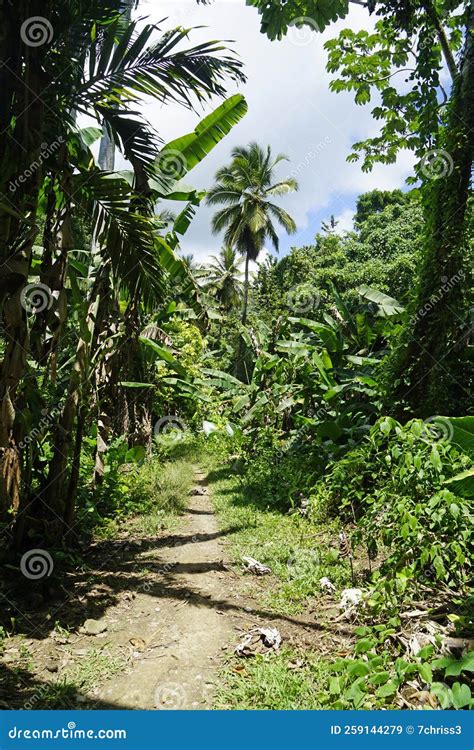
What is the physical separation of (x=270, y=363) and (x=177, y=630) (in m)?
6.13

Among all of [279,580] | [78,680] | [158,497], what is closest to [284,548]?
[279,580]

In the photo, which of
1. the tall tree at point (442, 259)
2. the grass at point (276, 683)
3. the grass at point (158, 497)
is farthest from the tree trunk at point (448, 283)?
the grass at point (158, 497)

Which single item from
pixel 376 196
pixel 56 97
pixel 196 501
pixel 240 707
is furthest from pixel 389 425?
pixel 376 196

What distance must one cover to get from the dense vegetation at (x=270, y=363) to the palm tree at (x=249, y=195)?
17.9m

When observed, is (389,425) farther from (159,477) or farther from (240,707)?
(159,477)

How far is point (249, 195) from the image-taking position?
84.2 ft

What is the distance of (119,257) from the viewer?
439 cm

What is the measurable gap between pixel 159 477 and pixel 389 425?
4.76m

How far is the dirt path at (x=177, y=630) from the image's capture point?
2.67 metres

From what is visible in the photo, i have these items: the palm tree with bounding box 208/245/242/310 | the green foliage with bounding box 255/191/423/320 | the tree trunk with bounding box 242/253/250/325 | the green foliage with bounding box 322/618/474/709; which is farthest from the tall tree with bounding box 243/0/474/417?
the palm tree with bounding box 208/245/242/310

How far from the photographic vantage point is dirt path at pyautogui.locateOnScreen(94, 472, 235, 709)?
2.67 metres

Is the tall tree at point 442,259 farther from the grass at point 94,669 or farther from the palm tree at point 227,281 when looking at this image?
the palm tree at point 227,281

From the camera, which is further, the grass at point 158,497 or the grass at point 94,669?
the grass at point 158,497

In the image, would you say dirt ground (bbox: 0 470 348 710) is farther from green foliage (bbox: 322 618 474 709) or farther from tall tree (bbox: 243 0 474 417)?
tall tree (bbox: 243 0 474 417)
